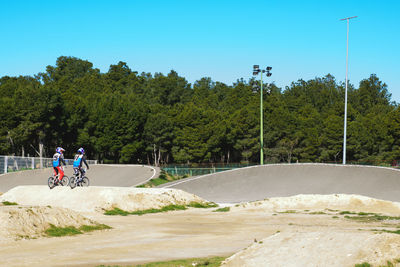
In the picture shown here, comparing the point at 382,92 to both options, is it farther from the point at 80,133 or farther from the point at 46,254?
the point at 46,254

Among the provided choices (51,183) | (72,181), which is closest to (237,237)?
(72,181)

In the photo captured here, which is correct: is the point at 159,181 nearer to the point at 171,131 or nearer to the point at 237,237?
the point at 237,237

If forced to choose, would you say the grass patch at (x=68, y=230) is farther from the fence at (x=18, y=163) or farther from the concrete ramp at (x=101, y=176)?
the fence at (x=18, y=163)

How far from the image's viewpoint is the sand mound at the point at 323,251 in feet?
36.8

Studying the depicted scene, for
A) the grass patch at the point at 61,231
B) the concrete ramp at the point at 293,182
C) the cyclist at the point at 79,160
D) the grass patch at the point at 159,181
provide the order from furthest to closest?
the grass patch at the point at 159,181 < the concrete ramp at the point at 293,182 < the cyclist at the point at 79,160 < the grass patch at the point at 61,231

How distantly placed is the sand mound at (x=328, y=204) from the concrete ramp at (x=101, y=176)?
13.7m

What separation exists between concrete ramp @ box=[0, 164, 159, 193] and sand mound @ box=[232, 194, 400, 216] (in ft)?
45.0

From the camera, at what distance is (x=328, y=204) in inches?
1172

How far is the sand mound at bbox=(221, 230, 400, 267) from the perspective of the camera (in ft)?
36.8

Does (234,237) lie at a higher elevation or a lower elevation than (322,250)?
lower

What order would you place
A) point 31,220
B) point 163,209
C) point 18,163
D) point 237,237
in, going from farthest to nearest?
point 18,163 < point 163,209 < point 31,220 < point 237,237

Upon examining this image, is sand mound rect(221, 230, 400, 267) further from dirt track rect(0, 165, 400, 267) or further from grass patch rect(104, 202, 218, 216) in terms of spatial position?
grass patch rect(104, 202, 218, 216)

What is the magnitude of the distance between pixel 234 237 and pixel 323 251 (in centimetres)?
634

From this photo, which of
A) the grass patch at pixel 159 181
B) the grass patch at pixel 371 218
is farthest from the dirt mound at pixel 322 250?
the grass patch at pixel 159 181
